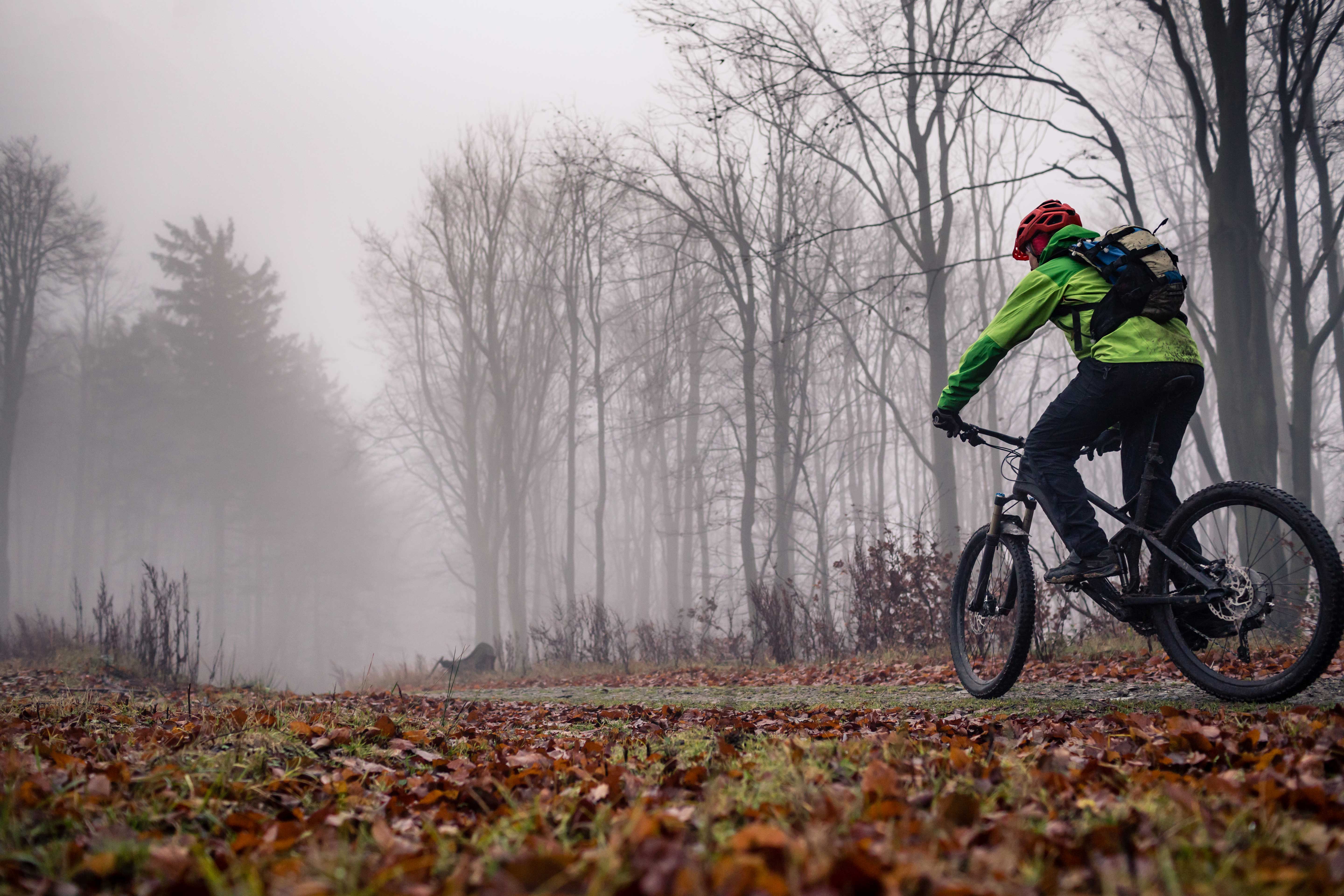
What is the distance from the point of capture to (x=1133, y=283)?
10.4 ft

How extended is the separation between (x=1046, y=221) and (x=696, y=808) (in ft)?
11.2

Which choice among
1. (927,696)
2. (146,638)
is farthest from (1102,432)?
(146,638)

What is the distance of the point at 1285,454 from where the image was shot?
51.4 ft

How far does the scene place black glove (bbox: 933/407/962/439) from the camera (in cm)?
371

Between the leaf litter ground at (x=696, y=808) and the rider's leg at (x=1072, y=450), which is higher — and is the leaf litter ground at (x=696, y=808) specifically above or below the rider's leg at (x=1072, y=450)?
below

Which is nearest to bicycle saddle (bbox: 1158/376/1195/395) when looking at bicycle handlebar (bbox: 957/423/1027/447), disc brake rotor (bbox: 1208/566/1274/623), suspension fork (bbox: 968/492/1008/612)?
bicycle handlebar (bbox: 957/423/1027/447)

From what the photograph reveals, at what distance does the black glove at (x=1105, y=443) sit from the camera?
3549 millimetres

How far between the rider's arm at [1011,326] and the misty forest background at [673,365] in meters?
3.93

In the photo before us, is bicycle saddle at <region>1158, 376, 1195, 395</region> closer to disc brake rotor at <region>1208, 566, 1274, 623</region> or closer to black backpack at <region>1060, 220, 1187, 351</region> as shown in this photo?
black backpack at <region>1060, 220, 1187, 351</region>

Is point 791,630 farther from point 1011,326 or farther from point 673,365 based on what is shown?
point 673,365

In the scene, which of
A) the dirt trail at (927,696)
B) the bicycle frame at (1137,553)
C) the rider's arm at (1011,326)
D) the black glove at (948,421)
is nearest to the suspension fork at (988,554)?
the bicycle frame at (1137,553)

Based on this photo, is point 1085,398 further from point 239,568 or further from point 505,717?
point 239,568

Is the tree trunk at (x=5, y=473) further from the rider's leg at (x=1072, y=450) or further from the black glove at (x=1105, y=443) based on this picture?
the black glove at (x=1105, y=443)

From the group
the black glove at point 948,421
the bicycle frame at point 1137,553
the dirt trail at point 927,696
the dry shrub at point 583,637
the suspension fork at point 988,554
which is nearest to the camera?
the bicycle frame at point 1137,553
